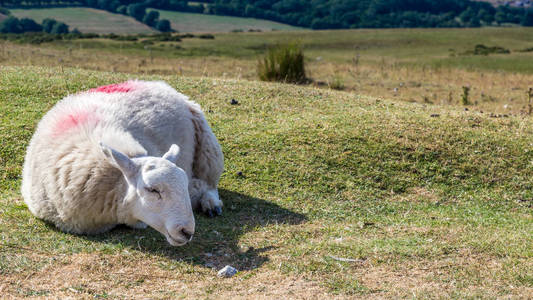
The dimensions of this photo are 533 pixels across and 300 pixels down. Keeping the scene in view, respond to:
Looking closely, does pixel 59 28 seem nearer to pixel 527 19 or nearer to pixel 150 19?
pixel 150 19

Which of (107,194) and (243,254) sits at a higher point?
(107,194)

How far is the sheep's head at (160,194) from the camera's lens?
5414 mm

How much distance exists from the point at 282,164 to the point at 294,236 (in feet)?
8.11

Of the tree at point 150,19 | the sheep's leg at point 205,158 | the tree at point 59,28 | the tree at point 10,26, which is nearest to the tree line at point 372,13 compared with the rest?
the tree at point 150,19

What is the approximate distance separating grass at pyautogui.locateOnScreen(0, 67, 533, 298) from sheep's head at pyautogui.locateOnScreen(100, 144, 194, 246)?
38 centimetres

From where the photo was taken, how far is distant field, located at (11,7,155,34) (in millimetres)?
68500

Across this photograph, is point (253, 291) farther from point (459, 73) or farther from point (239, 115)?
point (459, 73)

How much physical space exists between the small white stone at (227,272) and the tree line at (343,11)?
7716 cm

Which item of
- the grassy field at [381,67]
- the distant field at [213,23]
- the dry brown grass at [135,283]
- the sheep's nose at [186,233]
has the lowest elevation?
the distant field at [213,23]

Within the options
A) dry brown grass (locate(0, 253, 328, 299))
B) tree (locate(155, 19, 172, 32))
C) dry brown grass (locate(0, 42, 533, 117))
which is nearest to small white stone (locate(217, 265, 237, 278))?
dry brown grass (locate(0, 253, 328, 299))

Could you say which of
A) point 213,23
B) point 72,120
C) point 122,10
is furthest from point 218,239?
point 122,10

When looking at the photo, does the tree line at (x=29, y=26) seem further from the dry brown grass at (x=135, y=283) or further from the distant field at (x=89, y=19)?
the dry brown grass at (x=135, y=283)

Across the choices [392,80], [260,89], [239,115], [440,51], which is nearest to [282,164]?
[239,115]

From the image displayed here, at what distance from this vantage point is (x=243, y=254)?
5.98m
